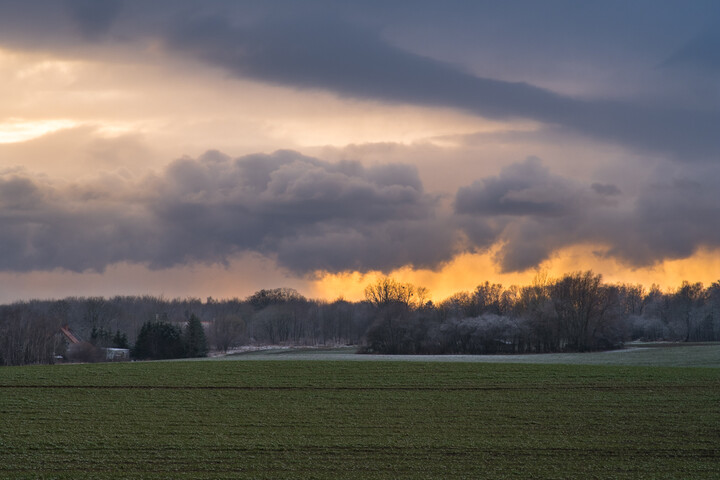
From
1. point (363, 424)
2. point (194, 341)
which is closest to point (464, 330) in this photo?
point (194, 341)

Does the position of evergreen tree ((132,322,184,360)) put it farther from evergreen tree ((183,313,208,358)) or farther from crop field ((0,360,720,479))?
crop field ((0,360,720,479))

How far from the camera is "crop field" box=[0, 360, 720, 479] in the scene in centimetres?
2303

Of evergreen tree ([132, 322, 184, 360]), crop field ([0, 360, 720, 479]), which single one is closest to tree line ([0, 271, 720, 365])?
evergreen tree ([132, 322, 184, 360])

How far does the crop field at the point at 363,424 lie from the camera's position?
23031 mm

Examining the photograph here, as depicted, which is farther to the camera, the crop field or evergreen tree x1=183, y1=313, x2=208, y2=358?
evergreen tree x1=183, y1=313, x2=208, y2=358

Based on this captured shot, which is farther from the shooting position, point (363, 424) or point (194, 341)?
point (194, 341)

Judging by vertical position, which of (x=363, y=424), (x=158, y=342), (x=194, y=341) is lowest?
(x=363, y=424)

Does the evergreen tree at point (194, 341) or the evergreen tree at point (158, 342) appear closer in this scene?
the evergreen tree at point (158, 342)

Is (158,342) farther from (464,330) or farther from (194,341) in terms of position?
(464,330)

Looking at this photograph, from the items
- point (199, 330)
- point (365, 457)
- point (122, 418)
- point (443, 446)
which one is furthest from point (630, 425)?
point (199, 330)

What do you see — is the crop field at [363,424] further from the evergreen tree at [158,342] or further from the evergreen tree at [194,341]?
the evergreen tree at [194,341]

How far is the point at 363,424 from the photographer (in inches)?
1208

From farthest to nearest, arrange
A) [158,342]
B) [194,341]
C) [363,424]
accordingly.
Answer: [194,341]
[158,342]
[363,424]

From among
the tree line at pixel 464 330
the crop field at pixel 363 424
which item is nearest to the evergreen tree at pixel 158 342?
the tree line at pixel 464 330
